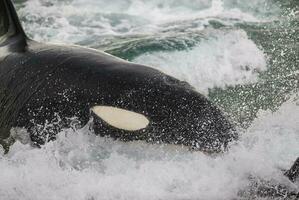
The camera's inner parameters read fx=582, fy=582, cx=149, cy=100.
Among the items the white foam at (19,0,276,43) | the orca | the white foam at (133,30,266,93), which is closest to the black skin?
the orca

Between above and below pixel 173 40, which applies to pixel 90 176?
above

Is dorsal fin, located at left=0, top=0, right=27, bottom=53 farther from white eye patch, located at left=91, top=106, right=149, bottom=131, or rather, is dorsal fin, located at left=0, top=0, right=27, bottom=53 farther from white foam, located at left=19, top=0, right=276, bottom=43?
white foam, located at left=19, top=0, right=276, bottom=43

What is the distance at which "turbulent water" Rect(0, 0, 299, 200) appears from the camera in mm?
4727

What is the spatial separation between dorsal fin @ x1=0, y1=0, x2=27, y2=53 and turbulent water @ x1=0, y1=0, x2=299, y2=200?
1714 mm

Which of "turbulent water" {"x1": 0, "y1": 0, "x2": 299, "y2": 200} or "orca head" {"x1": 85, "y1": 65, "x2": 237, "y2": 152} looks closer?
"turbulent water" {"x1": 0, "y1": 0, "x2": 299, "y2": 200}

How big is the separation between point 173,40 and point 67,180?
25.0 feet

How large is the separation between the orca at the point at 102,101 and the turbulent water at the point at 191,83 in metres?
0.13

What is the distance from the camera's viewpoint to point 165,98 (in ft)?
17.1

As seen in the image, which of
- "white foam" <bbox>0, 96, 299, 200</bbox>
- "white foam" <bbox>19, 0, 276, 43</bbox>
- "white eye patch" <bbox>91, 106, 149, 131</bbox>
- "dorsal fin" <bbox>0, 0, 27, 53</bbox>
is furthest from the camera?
"white foam" <bbox>19, 0, 276, 43</bbox>

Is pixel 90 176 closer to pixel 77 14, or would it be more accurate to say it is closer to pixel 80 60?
pixel 80 60

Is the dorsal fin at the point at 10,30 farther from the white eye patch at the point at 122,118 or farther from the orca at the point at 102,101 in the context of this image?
the white eye patch at the point at 122,118

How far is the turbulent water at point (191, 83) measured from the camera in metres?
4.73

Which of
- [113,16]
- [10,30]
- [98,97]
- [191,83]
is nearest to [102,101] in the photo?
[98,97]

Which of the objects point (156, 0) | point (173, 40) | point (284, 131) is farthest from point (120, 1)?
point (284, 131)
